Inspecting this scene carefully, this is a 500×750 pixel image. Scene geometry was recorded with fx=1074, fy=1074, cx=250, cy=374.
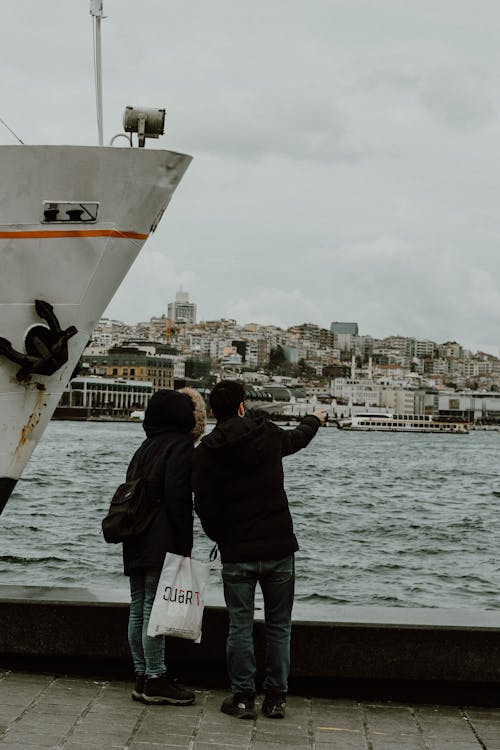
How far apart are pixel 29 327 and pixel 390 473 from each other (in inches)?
1981

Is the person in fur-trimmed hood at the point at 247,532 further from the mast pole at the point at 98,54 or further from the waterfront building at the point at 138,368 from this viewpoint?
the waterfront building at the point at 138,368

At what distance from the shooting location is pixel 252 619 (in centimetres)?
518

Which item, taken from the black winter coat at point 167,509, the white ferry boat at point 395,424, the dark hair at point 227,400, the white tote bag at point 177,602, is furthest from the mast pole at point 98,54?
the white ferry boat at point 395,424

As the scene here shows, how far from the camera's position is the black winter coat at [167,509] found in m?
5.16

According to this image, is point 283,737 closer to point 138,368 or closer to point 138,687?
point 138,687

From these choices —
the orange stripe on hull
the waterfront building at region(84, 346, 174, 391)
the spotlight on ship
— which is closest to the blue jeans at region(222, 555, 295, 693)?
the orange stripe on hull

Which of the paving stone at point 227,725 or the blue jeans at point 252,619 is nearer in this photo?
the paving stone at point 227,725

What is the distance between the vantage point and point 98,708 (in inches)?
200

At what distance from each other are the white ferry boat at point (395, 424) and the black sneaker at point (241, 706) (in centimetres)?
16391

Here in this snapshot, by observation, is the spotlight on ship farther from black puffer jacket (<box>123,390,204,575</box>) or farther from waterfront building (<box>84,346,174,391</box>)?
waterfront building (<box>84,346,174,391</box>)

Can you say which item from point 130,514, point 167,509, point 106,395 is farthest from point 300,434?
point 106,395

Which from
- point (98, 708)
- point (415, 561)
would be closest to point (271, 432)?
point (98, 708)

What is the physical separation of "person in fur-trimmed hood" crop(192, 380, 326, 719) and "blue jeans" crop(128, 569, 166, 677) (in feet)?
1.11

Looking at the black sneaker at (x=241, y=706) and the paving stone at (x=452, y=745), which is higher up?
the black sneaker at (x=241, y=706)
